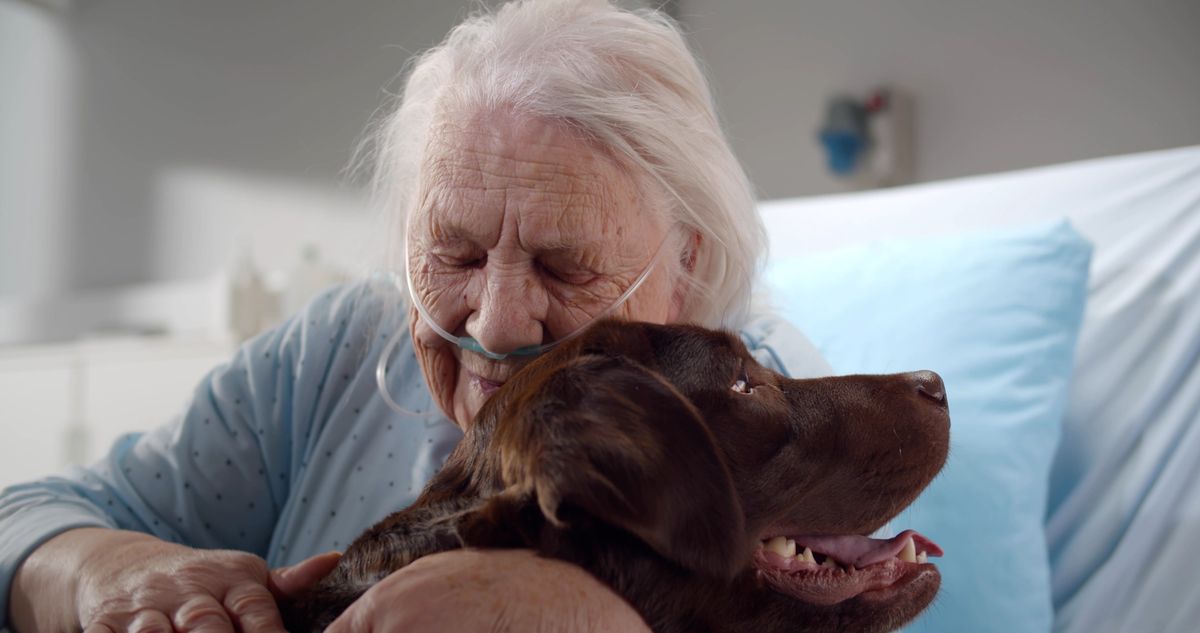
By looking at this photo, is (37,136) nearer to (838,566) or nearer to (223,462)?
(223,462)

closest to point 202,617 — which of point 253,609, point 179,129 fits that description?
point 253,609

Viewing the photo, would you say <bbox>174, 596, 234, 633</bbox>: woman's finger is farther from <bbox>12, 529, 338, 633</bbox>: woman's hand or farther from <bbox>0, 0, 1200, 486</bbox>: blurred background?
<bbox>0, 0, 1200, 486</bbox>: blurred background

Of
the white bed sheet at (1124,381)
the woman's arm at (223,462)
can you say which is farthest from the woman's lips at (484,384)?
the white bed sheet at (1124,381)

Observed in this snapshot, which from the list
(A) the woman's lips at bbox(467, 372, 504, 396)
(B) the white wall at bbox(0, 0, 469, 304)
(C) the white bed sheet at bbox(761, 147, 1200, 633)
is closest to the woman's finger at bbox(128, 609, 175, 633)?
(A) the woman's lips at bbox(467, 372, 504, 396)

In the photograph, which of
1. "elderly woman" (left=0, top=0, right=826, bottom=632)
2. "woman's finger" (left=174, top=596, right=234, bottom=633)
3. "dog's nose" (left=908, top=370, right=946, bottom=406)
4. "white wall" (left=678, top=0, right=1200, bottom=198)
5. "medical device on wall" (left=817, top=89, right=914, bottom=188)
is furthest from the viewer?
"medical device on wall" (left=817, top=89, right=914, bottom=188)

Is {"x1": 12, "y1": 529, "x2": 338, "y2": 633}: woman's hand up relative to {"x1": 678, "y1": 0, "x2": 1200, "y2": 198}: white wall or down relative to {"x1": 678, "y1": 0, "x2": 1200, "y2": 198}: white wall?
down

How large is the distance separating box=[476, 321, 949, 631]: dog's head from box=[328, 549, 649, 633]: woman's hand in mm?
47

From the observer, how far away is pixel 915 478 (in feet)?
2.99

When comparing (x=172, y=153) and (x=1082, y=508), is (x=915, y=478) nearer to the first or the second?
(x=1082, y=508)

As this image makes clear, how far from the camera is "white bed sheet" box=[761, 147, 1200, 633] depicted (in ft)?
4.61

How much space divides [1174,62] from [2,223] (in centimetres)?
468

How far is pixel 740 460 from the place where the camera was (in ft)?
2.89

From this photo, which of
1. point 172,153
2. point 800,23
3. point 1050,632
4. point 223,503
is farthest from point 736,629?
point 172,153

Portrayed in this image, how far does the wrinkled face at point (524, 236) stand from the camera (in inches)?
43.0
